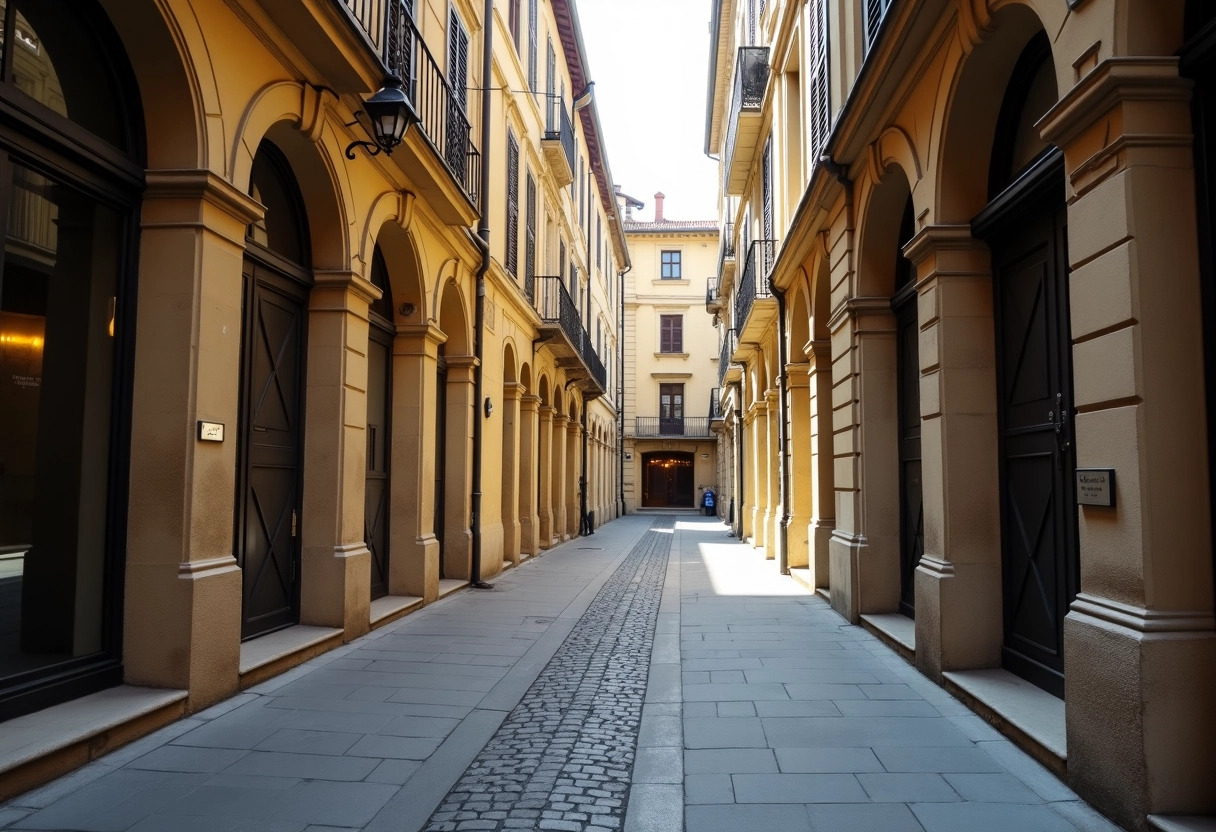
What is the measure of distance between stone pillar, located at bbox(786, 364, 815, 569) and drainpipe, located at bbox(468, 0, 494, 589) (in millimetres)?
4616

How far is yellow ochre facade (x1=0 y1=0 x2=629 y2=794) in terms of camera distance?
4.80 metres

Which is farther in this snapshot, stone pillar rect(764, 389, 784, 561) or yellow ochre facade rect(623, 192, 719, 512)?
yellow ochre facade rect(623, 192, 719, 512)

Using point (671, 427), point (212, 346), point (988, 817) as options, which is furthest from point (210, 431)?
point (671, 427)

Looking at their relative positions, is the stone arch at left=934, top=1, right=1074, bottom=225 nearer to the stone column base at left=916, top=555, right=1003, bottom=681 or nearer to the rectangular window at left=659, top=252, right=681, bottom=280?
the stone column base at left=916, top=555, right=1003, bottom=681

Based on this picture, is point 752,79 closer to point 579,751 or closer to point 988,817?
point 579,751

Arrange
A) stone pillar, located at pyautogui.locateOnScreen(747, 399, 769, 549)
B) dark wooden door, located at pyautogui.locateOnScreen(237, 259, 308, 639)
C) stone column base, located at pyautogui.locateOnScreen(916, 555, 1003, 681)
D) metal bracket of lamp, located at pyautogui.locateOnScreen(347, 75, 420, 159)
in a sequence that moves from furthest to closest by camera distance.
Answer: stone pillar, located at pyautogui.locateOnScreen(747, 399, 769, 549), metal bracket of lamp, located at pyautogui.locateOnScreen(347, 75, 420, 159), dark wooden door, located at pyautogui.locateOnScreen(237, 259, 308, 639), stone column base, located at pyautogui.locateOnScreen(916, 555, 1003, 681)

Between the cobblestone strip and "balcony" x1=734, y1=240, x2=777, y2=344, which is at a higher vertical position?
"balcony" x1=734, y1=240, x2=777, y2=344

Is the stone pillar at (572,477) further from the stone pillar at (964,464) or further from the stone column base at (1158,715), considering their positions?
the stone column base at (1158,715)

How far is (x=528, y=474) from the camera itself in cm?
1667

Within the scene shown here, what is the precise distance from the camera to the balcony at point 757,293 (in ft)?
49.7

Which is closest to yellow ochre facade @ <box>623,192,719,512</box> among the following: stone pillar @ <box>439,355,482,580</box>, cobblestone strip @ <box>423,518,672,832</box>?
stone pillar @ <box>439,355,482,580</box>

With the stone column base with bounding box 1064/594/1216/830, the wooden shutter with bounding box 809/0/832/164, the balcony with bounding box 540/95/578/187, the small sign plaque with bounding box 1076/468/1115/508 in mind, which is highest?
the balcony with bounding box 540/95/578/187

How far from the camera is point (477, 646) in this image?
7809 mm

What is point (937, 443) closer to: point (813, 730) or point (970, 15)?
point (813, 730)
